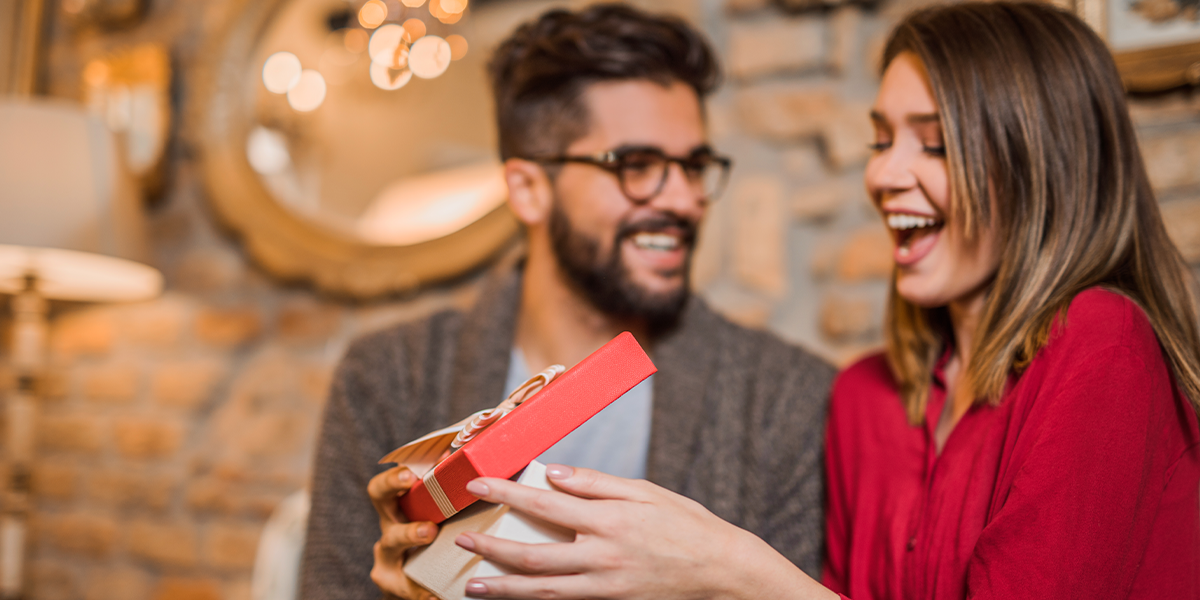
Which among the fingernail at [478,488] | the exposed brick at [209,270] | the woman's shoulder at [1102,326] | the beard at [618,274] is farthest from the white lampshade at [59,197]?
the woman's shoulder at [1102,326]

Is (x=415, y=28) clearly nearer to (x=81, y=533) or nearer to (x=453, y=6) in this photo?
(x=453, y=6)

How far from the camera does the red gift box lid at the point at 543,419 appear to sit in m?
0.67

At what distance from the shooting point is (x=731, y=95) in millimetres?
1594

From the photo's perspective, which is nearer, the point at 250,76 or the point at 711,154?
the point at 711,154

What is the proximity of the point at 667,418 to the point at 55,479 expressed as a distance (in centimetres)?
201

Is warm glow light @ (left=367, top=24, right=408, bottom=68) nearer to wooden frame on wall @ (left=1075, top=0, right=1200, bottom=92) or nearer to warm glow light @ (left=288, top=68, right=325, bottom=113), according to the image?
warm glow light @ (left=288, top=68, right=325, bottom=113)

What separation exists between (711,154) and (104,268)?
160 centimetres

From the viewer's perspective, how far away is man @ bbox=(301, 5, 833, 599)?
1.20 m

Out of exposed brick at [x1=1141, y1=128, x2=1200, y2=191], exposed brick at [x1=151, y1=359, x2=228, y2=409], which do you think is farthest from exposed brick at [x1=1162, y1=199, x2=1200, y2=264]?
exposed brick at [x1=151, y1=359, x2=228, y2=409]

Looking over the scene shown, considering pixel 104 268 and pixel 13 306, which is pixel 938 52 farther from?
pixel 13 306

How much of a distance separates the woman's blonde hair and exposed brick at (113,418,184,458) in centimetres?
204

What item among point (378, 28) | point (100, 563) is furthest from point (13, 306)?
point (378, 28)

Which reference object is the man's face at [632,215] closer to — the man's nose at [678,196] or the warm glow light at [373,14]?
the man's nose at [678,196]

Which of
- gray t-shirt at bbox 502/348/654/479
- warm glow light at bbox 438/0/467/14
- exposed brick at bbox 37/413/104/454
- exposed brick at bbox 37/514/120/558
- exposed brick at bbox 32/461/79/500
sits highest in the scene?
warm glow light at bbox 438/0/467/14
